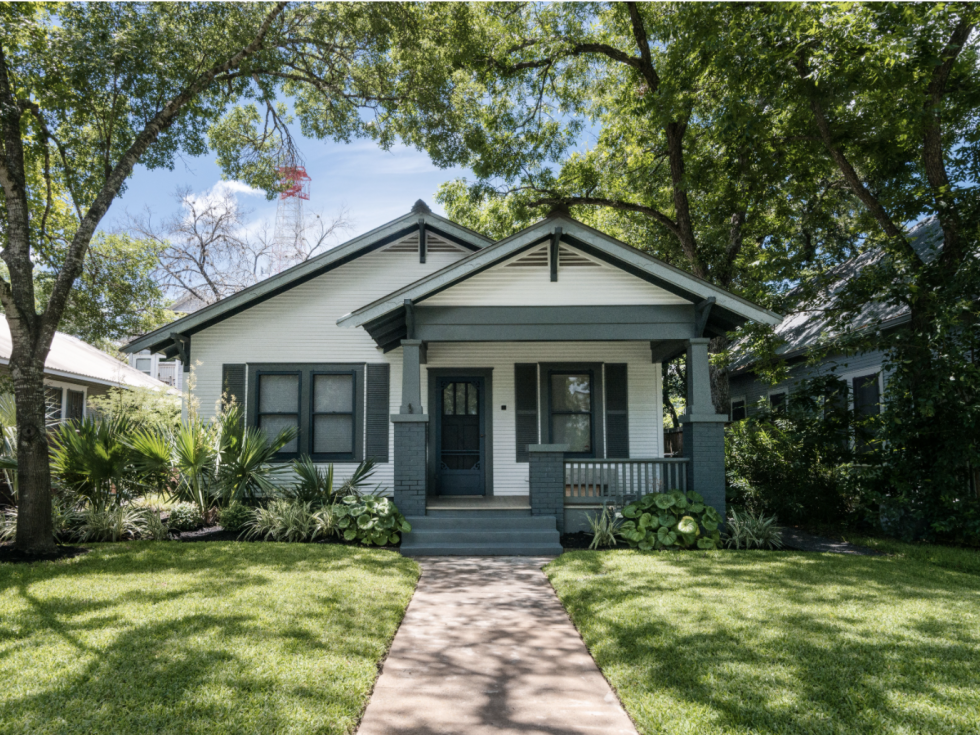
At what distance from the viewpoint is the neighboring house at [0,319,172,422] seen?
1573 centimetres

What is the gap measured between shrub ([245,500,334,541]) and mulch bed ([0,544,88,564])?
217cm

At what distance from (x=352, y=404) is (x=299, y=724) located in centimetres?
867

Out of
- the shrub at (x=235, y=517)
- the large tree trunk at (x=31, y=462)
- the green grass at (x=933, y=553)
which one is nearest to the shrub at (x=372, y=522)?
the shrub at (x=235, y=517)

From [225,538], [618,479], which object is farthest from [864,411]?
[225,538]

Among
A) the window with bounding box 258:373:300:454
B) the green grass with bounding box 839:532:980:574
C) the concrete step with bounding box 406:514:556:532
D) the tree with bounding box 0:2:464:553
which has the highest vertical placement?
the tree with bounding box 0:2:464:553

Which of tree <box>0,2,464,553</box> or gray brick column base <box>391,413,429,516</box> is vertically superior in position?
tree <box>0,2,464,553</box>

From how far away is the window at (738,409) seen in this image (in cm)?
2008

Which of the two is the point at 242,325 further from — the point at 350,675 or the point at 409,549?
the point at 350,675

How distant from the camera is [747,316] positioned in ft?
31.9

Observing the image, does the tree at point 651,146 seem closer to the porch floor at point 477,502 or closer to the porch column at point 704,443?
the porch column at point 704,443

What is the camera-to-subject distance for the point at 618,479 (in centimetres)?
1016

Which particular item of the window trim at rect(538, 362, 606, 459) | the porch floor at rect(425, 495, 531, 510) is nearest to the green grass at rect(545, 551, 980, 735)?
the porch floor at rect(425, 495, 531, 510)

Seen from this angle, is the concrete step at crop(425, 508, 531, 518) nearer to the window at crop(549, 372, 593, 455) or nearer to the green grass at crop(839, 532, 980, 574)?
the window at crop(549, 372, 593, 455)

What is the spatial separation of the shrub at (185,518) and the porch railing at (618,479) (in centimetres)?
563
